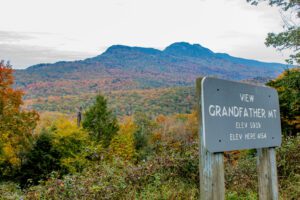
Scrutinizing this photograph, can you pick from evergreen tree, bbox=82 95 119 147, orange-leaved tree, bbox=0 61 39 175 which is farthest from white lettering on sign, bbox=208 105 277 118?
evergreen tree, bbox=82 95 119 147

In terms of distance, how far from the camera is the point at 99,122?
113 feet

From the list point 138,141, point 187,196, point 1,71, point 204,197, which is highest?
point 1,71

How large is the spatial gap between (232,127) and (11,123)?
22.3 metres

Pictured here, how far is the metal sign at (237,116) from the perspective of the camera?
2406 millimetres

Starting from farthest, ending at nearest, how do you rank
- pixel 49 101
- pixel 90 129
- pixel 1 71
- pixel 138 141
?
pixel 49 101 < pixel 138 141 < pixel 90 129 < pixel 1 71

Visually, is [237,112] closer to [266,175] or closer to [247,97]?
[247,97]

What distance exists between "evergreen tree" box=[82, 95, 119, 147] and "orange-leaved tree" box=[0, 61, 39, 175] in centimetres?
928

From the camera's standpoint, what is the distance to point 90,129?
34.4 metres

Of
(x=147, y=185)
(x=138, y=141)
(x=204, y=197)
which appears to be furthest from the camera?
(x=138, y=141)

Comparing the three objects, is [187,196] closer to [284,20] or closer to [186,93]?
[284,20]

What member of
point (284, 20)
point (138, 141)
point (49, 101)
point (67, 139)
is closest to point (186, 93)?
point (49, 101)

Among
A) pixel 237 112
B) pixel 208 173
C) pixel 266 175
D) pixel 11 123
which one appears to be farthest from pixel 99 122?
pixel 208 173

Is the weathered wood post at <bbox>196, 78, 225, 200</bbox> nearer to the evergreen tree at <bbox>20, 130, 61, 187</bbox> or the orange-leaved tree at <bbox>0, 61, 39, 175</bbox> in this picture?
the orange-leaved tree at <bbox>0, 61, 39, 175</bbox>

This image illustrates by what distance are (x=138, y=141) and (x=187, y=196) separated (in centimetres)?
3287
